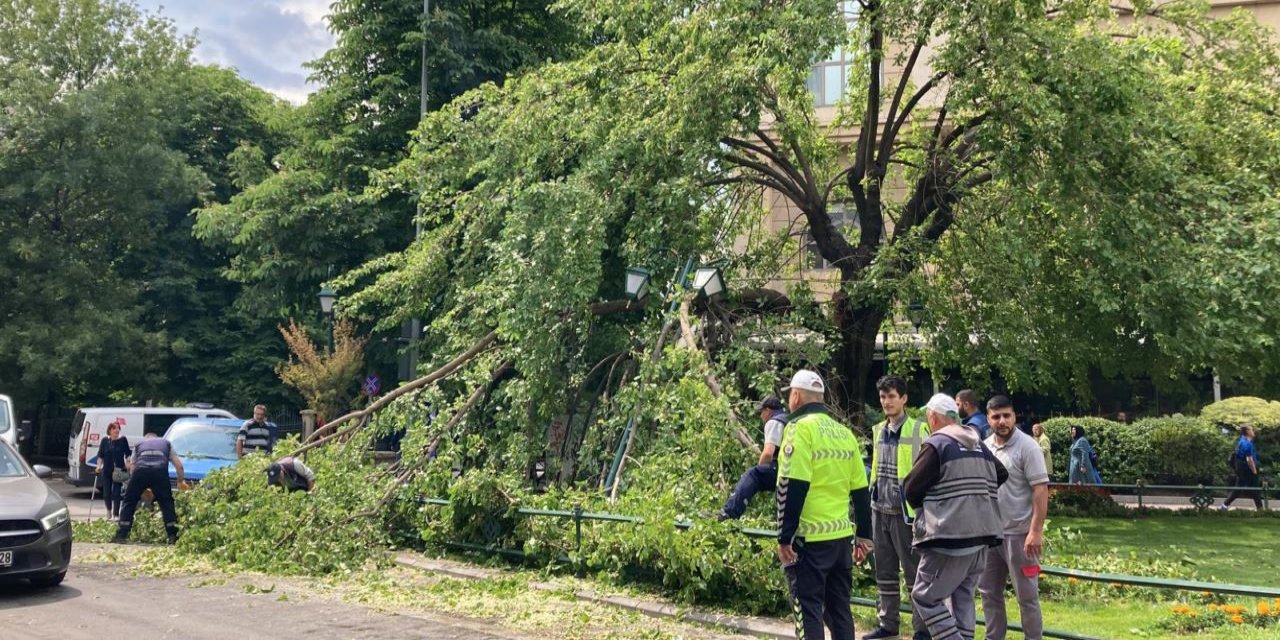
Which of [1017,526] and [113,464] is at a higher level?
[1017,526]

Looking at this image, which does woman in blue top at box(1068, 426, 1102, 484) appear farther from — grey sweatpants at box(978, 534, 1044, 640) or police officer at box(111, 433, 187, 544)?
police officer at box(111, 433, 187, 544)

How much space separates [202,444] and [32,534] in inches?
344

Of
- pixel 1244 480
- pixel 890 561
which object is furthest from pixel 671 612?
pixel 1244 480

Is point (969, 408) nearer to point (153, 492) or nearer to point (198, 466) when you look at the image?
point (153, 492)

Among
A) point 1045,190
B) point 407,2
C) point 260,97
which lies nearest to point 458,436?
point 1045,190

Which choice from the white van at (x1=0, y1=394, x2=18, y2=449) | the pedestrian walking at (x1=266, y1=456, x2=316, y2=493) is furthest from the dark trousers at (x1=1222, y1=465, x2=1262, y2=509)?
the white van at (x1=0, y1=394, x2=18, y2=449)

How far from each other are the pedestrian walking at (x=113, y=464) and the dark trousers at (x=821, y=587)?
12.7 m

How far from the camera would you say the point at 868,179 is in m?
13.3

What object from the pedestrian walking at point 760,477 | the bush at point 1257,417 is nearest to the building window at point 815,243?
the pedestrian walking at point 760,477

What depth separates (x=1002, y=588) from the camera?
22.6ft

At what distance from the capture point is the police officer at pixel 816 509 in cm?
593

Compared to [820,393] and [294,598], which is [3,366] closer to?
[294,598]

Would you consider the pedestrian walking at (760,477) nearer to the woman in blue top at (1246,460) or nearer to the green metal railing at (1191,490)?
the green metal railing at (1191,490)

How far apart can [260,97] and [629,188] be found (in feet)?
89.8
